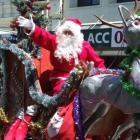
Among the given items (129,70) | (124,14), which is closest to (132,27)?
(124,14)

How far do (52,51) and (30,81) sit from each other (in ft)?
1.37

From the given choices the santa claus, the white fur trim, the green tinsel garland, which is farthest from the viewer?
the white fur trim

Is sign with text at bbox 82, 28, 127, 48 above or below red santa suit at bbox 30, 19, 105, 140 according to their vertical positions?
below

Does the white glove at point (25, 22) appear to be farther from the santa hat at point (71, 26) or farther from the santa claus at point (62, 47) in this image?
the santa hat at point (71, 26)

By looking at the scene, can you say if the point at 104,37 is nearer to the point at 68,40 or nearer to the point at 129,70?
the point at 68,40

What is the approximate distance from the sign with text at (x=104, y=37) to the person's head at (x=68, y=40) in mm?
6268

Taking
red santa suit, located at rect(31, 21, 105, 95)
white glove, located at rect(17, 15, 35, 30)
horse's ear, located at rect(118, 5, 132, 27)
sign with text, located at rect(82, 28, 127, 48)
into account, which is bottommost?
sign with text, located at rect(82, 28, 127, 48)

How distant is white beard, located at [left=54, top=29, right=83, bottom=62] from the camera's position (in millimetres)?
5414

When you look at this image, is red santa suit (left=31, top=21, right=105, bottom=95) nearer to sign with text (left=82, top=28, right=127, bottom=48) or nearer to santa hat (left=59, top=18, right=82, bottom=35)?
santa hat (left=59, top=18, right=82, bottom=35)

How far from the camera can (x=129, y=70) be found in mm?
4164

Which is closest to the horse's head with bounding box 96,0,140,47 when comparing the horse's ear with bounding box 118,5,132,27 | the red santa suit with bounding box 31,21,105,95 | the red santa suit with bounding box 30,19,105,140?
the horse's ear with bounding box 118,5,132,27

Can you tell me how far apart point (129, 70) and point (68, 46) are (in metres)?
1.51

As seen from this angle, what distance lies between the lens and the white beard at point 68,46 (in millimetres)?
5414

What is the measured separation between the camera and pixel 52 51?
18.2 ft
